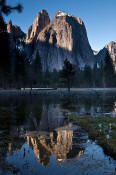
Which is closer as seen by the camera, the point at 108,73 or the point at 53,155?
the point at 53,155

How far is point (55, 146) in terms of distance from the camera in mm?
10492

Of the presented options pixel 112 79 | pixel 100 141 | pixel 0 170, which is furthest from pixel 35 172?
pixel 112 79

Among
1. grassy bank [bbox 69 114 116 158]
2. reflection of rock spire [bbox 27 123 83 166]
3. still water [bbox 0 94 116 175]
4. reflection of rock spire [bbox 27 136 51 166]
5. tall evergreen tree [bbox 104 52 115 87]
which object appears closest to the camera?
still water [bbox 0 94 116 175]

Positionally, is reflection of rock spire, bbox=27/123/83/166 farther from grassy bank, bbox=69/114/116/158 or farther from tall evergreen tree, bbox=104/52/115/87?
tall evergreen tree, bbox=104/52/115/87

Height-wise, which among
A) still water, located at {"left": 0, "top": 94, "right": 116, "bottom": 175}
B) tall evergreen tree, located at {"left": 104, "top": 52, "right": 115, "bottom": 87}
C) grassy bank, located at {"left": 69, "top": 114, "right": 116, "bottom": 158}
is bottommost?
still water, located at {"left": 0, "top": 94, "right": 116, "bottom": 175}

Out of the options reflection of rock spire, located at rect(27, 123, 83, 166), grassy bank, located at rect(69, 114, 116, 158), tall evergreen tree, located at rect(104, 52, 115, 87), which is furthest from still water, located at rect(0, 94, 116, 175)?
tall evergreen tree, located at rect(104, 52, 115, 87)

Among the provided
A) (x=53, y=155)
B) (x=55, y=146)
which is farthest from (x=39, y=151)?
(x=55, y=146)

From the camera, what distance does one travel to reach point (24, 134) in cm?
1312

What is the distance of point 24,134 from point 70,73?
231 feet

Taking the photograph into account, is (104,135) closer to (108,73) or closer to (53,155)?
(53,155)

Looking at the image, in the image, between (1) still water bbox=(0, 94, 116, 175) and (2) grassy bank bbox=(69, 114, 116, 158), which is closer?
(1) still water bbox=(0, 94, 116, 175)

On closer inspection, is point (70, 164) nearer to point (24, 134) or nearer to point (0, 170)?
point (0, 170)

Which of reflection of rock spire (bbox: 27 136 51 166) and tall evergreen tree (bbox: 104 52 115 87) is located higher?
tall evergreen tree (bbox: 104 52 115 87)

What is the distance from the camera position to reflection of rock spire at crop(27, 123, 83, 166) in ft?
29.8
